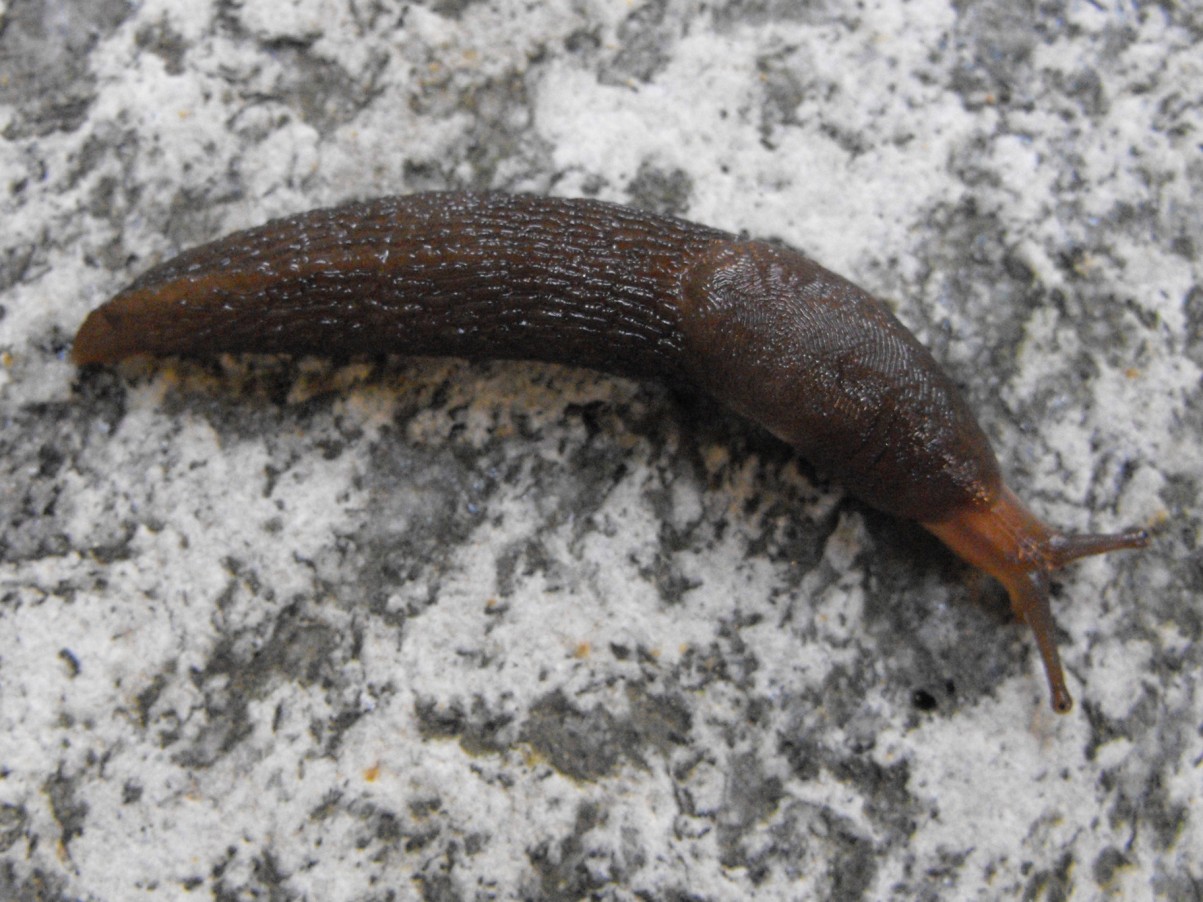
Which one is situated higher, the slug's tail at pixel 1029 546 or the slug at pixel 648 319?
the slug at pixel 648 319

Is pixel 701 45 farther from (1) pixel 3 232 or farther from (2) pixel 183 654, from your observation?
(2) pixel 183 654

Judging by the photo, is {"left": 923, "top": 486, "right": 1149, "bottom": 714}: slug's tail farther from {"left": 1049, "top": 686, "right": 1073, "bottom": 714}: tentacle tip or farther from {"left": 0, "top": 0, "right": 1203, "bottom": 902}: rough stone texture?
{"left": 0, "top": 0, "right": 1203, "bottom": 902}: rough stone texture

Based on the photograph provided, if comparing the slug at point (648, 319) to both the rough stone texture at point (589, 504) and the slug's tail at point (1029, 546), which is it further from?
the rough stone texture at point (589, 504)

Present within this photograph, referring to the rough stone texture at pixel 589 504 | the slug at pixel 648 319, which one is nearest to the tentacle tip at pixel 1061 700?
the slug at pixel 648 319

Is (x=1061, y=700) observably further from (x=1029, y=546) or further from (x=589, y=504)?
(x=589, y=504)

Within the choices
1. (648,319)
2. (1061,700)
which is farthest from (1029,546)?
(648,319)

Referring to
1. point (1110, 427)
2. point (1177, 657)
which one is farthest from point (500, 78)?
point (1177, 657)
